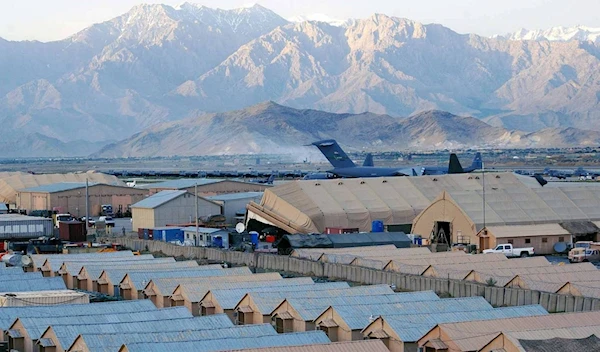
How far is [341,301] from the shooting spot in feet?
92.8

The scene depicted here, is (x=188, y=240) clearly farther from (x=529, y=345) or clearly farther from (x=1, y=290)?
(x=529, y=345)

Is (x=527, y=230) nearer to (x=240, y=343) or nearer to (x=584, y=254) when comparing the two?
(x=584, y=254)

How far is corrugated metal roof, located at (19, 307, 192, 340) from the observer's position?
26.4 meters

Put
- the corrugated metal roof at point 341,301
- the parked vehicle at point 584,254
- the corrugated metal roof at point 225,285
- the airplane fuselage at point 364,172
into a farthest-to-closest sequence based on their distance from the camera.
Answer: the airplane fuselage at point 364,172, the parked vehicle at point 584,254, the corrugated metal roof at point 225,285, the corrugated metal roof at point 341,301

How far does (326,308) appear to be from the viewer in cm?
2708

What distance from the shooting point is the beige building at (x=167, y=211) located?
60.4 metres

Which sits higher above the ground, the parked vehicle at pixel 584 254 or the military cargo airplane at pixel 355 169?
the military cargo airplane at pixel 355 169

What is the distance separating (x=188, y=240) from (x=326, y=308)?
26.7 metres

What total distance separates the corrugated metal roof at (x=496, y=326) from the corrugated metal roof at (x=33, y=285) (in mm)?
15759

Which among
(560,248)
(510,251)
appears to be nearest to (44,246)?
(510,251)

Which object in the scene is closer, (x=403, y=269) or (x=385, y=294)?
(x=385, y=294)

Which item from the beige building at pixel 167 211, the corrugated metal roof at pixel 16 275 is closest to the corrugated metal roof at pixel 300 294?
the corrugated metal roof at pixel 16 275

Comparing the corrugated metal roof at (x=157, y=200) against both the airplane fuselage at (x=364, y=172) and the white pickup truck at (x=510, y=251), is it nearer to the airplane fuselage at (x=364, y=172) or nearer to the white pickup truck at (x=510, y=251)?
the white pickup truck at (x=510, y=251)

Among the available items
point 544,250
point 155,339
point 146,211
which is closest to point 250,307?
point 155,339
